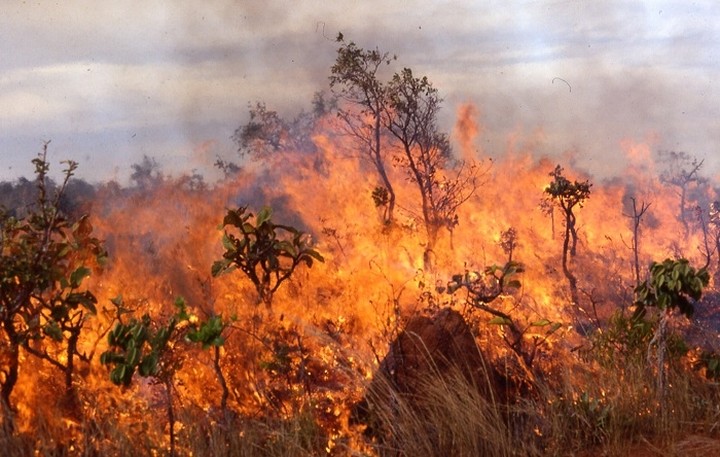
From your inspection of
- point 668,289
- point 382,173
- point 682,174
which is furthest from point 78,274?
point 682,174

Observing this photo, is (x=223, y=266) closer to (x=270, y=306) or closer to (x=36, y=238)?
(x=270, y=306)

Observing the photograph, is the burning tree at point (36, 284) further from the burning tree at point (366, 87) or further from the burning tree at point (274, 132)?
the burning tree at point (274, 132)

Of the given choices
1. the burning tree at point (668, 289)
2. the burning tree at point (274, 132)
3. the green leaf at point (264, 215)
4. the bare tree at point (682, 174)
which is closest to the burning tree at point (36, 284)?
the green leaf at point (264, 215)

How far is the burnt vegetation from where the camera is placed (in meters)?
4.98

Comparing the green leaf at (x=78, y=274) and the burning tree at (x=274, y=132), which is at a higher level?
the burning tree at (x=274, y=132)

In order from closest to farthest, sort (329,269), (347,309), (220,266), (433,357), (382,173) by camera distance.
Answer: (433,357)
(220,266)
(347,309)
(329,269)
(382,173)

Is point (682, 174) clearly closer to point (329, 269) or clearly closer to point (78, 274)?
point (329, 269)

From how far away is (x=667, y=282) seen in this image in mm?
5758

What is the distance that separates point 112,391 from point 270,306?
87.2 inches

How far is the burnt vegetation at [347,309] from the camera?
16.4ft

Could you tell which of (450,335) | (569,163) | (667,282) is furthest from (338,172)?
(667,282)

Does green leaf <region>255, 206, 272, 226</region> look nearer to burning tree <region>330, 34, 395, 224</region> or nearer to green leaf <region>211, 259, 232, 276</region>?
green leaf <region>211, 259, 232, 276</region>

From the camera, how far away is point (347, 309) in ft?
31.4

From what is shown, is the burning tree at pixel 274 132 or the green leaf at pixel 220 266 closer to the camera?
the green leaf at pixel 220 266
